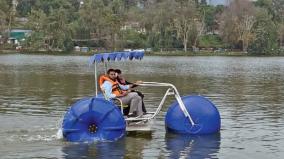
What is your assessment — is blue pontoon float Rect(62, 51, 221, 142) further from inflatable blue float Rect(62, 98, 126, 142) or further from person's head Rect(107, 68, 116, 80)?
person's head Rect(107, 68, 116, 80)

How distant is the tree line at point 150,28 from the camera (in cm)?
11244

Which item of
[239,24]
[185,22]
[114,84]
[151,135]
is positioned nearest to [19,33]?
[185,22]

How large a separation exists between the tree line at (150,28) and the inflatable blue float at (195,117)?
95071 mm

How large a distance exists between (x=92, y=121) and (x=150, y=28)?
10782 cm

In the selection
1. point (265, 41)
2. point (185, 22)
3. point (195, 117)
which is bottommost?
point (195, 117)

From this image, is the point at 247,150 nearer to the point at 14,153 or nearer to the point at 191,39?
the point at 14,153

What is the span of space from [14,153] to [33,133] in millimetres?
2672

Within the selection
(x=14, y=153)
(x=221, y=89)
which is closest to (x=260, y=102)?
(x=221, y=89)

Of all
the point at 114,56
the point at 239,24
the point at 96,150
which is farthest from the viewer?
the point at 239,24

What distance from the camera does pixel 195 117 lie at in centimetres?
1606

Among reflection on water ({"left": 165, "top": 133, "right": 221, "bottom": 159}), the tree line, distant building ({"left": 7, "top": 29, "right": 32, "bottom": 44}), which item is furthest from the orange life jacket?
distant building ({"left": 7, "top": 29, "right": 32, "bottom": 44})

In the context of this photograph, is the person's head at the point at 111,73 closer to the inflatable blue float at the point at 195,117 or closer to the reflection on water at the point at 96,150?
the inflatable blue float at the point at 195,117

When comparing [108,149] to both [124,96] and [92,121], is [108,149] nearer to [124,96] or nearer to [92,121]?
[92,121]

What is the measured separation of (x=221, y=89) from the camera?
32.4m
